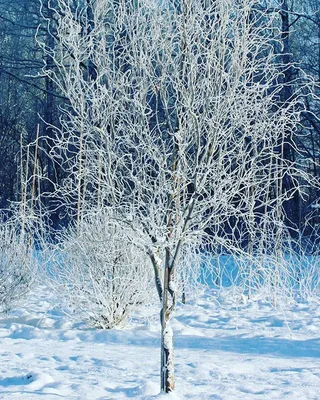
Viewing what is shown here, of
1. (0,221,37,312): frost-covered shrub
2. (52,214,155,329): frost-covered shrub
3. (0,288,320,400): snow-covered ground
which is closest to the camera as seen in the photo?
(0,288,320,400): snow-covered ground

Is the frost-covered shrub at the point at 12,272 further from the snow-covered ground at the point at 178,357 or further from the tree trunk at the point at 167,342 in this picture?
the tree trunk at the point at 167,342

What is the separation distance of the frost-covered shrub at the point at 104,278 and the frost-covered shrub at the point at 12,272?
3.37 ft

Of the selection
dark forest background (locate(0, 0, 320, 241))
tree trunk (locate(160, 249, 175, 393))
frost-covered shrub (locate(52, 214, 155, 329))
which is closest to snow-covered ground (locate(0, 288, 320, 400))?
tree trunk (locate(160, 249, 175, 393))

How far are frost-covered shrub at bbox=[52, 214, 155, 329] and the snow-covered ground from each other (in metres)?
0.22

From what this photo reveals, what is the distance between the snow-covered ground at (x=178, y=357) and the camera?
14.3ft

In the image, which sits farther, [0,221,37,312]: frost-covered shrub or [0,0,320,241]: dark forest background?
[0,0,320,241]: dark forest background

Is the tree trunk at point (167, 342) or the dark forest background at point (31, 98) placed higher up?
the dark forest background at point (31, 98)

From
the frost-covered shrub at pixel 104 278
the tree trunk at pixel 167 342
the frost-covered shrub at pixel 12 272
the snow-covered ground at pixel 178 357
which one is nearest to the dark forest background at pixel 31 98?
the snow-covered ground at pixel 178 357

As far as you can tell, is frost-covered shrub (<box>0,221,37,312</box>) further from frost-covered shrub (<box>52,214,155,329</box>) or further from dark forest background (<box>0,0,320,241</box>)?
dark forest background (<box>0,0,320,241</box>)

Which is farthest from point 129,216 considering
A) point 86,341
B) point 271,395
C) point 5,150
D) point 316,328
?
point 5,150

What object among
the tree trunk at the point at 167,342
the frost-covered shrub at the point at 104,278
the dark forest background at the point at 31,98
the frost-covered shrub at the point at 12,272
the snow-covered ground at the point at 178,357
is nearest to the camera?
the tree trunk at the point at 167,342

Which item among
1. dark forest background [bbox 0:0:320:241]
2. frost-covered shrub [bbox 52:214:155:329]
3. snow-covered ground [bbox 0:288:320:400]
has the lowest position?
snow-covered ground [bbox 0:288:320:400]

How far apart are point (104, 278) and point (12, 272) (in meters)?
1.72

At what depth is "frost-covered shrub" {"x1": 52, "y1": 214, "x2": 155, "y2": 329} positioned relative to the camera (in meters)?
6.83
